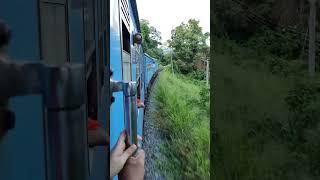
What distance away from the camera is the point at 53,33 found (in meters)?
0.38

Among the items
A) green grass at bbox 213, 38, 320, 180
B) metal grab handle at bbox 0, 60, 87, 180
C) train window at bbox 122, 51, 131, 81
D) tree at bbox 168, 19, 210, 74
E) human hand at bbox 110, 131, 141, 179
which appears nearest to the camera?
metal grab handle at bbox 0, 60, 87, 180

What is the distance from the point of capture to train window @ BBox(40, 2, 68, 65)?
37 cm

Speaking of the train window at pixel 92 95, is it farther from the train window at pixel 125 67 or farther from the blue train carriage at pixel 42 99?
the train window at pixel 125 67

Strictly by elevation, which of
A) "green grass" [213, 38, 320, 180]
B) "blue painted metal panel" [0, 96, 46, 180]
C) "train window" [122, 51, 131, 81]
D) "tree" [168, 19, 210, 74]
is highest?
"tree" [168, 19, 210, 74]

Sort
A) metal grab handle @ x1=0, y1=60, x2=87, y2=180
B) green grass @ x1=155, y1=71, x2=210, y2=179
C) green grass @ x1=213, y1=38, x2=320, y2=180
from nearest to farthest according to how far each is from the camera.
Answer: metal grab handle @ x1=0, y1=60, x2=87, y2=180
green grass @ x1=155, y1=71, x2=210, y2=179
green grass @ x1=213, y1=38, x2=320, y2=180

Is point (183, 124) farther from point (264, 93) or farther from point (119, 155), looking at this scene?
point (119, 155)

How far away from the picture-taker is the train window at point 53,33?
37cm

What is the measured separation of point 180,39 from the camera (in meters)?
4.55

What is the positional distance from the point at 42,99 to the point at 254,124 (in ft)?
21.0

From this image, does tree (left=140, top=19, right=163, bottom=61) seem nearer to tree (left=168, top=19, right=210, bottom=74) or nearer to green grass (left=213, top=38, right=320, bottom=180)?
tree (left=168, top=19, right=210, bottom=74)

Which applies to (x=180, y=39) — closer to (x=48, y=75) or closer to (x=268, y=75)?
(x=268, y=75)

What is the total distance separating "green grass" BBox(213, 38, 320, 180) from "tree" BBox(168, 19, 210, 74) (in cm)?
174

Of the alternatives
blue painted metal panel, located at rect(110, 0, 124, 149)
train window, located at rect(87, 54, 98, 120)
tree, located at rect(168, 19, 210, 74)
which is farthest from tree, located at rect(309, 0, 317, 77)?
train window, located at rect(87, 54, 98, 120)

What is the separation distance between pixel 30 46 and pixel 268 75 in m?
6.85
